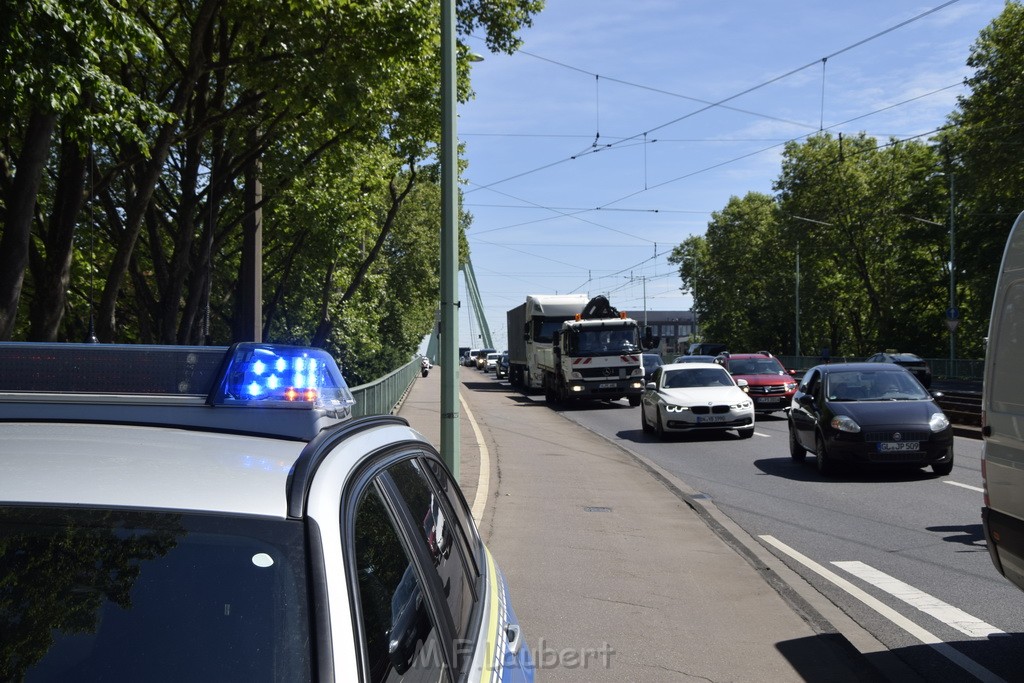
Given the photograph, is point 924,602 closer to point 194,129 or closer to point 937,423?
point 937,423

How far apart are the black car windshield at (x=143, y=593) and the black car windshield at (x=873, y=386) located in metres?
14.2

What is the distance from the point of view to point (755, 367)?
98.0ft

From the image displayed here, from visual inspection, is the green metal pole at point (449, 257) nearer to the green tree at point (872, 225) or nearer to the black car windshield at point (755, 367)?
the black car windshield at point (755, 367)

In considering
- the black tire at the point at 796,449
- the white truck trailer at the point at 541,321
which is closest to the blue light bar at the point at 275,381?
the black tire at the point at 796,449

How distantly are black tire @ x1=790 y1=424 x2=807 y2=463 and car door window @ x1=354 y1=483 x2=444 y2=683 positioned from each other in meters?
15.2

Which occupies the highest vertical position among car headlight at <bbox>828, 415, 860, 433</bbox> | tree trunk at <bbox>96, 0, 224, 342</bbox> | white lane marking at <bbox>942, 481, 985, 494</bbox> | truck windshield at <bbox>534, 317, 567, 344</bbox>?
tree trunk at <bbox>96, 0, 224, 342</bbox>

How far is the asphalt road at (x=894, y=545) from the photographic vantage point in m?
6.35

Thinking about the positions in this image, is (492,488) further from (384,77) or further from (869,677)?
(869,677)

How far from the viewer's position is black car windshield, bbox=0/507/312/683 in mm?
1831

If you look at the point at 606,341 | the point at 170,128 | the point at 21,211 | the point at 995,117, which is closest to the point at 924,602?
the point at 21,211

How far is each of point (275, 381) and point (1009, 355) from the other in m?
4.48

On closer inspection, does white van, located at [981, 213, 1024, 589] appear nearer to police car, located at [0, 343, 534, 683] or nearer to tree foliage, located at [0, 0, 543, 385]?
police car, located at [0, 343, 534, 683]

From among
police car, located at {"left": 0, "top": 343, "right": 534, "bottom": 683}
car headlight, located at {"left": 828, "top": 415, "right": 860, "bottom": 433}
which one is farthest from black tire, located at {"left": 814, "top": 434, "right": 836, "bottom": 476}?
police car, located at {"left": 0, "top": 343, "right": 534, "bottom": 683}

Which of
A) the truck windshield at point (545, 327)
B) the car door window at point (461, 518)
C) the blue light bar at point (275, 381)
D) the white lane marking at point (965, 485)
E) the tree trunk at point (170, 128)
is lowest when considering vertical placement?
the white lane marking at point (965, 485)
